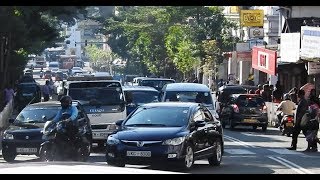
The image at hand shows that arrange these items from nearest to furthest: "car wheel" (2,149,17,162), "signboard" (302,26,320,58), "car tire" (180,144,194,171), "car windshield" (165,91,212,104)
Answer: "car tire" (180,144,194,171) < "car wheel" (2,149,17,162) < "car windshield" (165,91,212,104) < "signboard" (302,26,320,58)

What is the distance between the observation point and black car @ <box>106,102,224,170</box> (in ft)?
54.9

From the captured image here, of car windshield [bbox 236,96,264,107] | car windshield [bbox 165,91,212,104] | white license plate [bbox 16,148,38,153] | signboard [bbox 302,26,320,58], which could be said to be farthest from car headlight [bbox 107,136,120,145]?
signboard [bbox 302,26,320,58]

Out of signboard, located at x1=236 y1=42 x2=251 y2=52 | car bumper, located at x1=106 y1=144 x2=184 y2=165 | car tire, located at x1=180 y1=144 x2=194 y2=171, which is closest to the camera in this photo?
car bumper, located at x1=106 y1=144 x2=184 y2=165

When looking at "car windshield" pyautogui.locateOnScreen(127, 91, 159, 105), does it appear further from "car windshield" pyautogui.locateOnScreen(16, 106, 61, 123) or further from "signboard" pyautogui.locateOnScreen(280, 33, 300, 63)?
"signboard" pyautogui.locateOnScreen(280, 33, 300, 63)

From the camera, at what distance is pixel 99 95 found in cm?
2423

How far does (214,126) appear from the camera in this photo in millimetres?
18906

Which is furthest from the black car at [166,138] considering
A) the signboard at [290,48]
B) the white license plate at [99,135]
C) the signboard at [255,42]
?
the signboard at [255,42]

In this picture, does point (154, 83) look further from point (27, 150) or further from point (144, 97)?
point (27, 150)

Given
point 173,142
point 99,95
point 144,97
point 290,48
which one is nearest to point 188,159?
point 173,142

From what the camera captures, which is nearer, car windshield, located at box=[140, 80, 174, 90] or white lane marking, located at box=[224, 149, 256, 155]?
white lane marking, located at box=[224, 149, 256, 155]

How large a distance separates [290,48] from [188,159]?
86.5 ft

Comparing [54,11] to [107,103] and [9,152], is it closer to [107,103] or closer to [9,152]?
[107,103]
